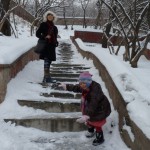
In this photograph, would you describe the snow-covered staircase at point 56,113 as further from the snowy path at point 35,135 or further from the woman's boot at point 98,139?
the woman's boot at point 98,139

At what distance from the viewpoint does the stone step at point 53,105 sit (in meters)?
5.89

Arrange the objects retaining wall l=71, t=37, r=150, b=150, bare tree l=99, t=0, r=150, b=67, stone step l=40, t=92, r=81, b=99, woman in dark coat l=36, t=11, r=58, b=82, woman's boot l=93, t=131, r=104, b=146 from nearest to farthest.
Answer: retaining wall l=71, t=37, r=150, b=150 < woman's boot l=93, t=131, r=104, b=146 < stone step l=40, t=92, r=81, b=99 < woman in dark coat l=36, t=11, r=58, b=82 < bare tree l=99, t=0, r=150, b=67

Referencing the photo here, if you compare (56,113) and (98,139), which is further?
(56,113)

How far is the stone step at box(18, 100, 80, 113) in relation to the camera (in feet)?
19.3

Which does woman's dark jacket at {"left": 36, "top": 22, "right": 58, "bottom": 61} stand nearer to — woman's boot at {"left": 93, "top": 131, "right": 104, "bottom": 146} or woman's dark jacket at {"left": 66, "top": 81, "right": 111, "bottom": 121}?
woman's dark jacket at {"left": 66, "top": 81, "right": 111, "bottom": 121}

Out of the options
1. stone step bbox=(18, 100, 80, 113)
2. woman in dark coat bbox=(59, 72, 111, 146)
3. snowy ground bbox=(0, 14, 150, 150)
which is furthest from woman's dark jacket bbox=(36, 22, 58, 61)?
woman in dark coat bbox=(59, 72, 111, 146)

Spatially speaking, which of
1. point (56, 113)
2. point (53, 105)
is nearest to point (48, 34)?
point (53, 105)

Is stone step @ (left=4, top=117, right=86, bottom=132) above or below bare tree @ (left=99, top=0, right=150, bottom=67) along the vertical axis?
below

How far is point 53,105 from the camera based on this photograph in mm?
Answer: 5918

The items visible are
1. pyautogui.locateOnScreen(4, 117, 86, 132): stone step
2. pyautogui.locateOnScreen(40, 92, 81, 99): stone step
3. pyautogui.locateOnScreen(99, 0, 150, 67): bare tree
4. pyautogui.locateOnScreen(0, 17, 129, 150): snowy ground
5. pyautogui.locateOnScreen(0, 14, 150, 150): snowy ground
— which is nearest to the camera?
pyautogui.locateOnScreen(0, 14, 150, 150): snowy ground

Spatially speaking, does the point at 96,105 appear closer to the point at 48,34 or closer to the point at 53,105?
the point at 53,105

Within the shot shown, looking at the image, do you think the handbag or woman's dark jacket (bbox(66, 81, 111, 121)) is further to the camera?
the handbag

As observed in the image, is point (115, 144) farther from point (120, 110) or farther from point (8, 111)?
point (8, 111)

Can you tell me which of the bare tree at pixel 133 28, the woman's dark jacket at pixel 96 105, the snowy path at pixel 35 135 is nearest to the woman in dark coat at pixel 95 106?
the woman's dark jacket at pixel 96 105
